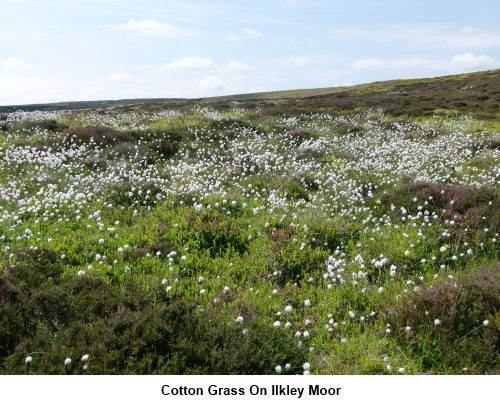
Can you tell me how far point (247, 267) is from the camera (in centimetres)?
755

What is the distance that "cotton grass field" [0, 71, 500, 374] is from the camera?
507cm

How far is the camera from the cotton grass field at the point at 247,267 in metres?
5.07

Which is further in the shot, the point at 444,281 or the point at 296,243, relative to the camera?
the point at 296,243

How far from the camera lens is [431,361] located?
17.3 ft

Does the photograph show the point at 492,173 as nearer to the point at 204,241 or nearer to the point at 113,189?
the point at 204,241

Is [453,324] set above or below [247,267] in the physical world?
below

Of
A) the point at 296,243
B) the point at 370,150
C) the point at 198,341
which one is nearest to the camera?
the point at 198,341

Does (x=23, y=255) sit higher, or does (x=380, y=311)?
(x=23, y=255)

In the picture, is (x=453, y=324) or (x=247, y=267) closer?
(x=453, y=324)

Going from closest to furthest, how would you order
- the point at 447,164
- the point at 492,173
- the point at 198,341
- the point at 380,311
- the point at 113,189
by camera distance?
the point at 198,341 → the point at 380,311 → the point at 113,189 → the point at 492,173 → the point at 447,164

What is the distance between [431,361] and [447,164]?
11.7m

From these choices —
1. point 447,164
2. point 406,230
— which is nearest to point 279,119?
point 447,164

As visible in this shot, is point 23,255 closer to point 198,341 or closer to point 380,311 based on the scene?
point 198,341

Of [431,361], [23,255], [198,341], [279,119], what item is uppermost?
[279,119]
